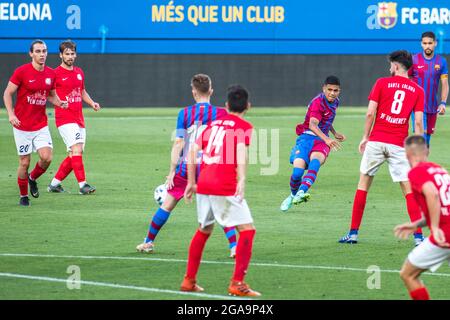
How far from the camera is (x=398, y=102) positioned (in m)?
12.7

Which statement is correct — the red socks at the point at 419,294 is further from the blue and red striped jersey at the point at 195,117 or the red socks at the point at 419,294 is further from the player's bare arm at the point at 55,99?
the player's bare arm at the point at 55,99

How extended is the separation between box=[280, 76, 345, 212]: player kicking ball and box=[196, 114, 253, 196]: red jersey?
5434 mm

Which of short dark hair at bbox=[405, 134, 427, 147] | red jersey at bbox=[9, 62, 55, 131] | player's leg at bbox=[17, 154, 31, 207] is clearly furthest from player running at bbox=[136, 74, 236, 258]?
red jersey at bbox=[9, 62, 55, 131]

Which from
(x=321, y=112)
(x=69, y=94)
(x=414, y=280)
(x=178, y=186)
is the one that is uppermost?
(x=69, y=94)

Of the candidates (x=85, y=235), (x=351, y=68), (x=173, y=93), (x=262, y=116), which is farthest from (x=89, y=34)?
(x=85, y=235)

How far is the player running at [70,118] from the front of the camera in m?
17.3

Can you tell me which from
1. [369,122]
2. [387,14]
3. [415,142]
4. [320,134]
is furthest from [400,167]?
[387,14]

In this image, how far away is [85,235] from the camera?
1332 centimetres

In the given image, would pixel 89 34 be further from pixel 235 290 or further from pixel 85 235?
pixel 235 290

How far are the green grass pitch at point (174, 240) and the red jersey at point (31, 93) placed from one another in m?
1.22

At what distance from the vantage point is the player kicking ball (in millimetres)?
15164

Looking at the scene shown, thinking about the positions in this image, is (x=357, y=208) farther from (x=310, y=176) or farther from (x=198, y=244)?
(x=198, y=244)

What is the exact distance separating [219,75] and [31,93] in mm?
21117

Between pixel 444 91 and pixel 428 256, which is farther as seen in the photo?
pixel 444 91
